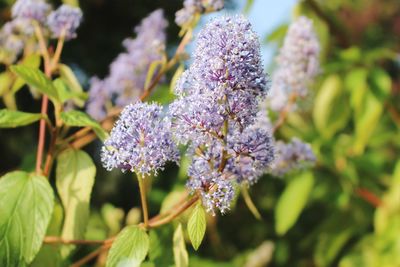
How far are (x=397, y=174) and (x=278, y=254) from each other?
85cm

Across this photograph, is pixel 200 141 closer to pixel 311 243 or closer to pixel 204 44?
pixel 204 44

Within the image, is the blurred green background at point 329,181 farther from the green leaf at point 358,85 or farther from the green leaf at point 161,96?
the green leaf at point 161,96

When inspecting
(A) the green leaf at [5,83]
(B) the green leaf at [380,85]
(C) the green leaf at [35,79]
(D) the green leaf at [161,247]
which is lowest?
(D) the green leaf at [161,247]

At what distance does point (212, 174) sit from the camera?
2.90 feet

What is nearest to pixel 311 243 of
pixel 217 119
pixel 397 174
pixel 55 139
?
pixel 397 174

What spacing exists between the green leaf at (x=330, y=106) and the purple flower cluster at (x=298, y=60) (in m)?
0.73

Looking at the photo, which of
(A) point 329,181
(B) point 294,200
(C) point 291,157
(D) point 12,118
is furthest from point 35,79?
(A) point 329,181

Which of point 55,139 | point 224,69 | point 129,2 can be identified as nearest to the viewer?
point 224,69

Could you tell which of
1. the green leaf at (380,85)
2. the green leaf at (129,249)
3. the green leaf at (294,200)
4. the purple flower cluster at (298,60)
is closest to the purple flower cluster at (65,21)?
the purple flower cluster at (298,60)

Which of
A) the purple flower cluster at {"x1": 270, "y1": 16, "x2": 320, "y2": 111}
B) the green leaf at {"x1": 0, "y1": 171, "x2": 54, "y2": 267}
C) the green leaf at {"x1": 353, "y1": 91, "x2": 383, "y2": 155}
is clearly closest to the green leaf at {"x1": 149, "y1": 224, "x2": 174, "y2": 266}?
the green leaf at {"x1": 0, "y1": 171, "x2": 54, "y2": 267}

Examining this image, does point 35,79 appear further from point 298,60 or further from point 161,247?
point 298,60

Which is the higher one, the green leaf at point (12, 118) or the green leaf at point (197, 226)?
the green leaf at point (12, 118)

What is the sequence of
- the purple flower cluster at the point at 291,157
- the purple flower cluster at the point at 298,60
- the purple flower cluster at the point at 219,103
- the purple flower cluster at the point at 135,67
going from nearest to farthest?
the purple flower cluster at the point at 219,103
the purple flower cluster at the point at 291,157
the purple flower cluster at the point at 298,60
the purple flower cluster at the point at 135,67

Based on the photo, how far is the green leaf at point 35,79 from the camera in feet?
3.41
